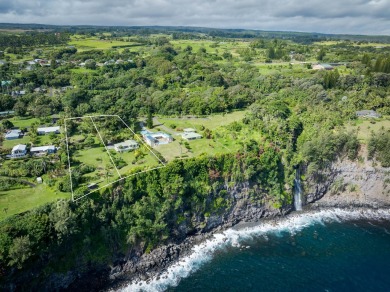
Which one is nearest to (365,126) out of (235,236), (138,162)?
(235,236)

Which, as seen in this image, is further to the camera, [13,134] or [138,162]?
[13,134]

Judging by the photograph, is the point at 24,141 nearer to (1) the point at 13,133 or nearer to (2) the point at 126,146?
(1) the point at 13,133

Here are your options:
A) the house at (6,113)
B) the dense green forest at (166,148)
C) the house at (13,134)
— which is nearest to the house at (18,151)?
the dense green forest at (166,148)

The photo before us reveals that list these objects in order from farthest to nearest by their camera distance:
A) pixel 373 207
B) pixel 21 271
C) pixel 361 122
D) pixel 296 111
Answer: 1. pixel 296 111
2. pixel 361 122
3. pixel 373 207
4. pixel 21 271

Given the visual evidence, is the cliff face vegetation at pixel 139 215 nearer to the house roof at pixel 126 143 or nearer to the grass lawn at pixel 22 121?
the house roof at pixel 126 143

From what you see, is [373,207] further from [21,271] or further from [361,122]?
[21,271]

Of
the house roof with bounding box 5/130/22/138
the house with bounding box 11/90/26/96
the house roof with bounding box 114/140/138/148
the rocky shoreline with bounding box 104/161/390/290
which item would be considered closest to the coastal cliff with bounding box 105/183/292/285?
the rocky shoreline with bounding box 104/161/390/290

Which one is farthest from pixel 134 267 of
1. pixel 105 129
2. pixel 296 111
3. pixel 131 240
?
pixel 296 111
